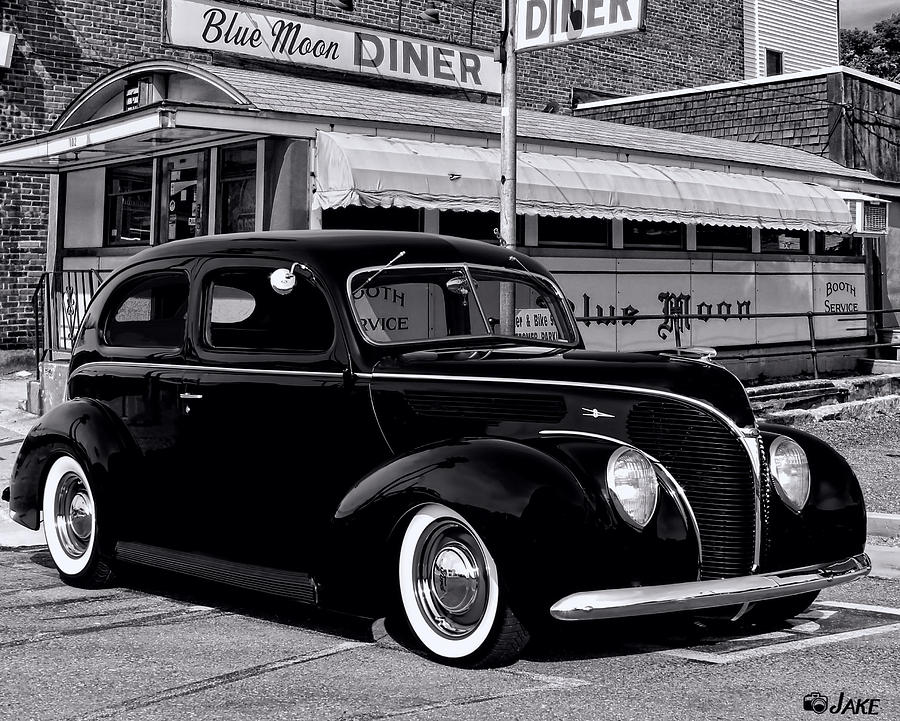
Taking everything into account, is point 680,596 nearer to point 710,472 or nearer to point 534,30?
point 710,472

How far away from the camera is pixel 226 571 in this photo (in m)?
5.76

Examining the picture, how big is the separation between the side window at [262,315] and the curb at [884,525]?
441 centimetres

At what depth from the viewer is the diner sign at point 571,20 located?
10.6 m

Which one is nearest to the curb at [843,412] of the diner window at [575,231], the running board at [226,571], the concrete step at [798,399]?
the concrete step at [798,399]

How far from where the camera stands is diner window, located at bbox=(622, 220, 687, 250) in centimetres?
1594

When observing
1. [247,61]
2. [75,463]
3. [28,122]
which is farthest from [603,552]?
[247,61]

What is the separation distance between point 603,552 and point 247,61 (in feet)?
56.3

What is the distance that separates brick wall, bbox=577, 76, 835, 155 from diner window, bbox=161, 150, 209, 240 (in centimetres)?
1201

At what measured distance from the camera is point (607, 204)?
13891 mm

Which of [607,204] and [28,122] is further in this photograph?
[28,122]

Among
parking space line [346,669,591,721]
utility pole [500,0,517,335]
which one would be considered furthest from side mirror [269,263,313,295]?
utility pole [500,0,517,335]

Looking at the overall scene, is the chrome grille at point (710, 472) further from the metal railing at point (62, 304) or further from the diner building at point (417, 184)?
the metal railing at point (62, 304)

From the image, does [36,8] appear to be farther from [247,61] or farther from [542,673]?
[542,673]

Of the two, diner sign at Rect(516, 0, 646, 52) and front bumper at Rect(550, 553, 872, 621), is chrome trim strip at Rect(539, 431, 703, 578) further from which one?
diner sign at Rect(516, 0, 646, 52)
